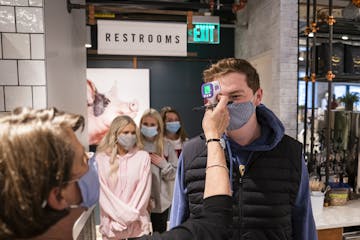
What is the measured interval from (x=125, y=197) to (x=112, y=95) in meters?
2.52

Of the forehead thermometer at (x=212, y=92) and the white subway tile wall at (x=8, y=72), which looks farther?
the white subway tile wall at (x=8, y=72)

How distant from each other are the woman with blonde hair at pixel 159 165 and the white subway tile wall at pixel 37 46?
4.64 ft

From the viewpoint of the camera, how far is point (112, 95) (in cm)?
471

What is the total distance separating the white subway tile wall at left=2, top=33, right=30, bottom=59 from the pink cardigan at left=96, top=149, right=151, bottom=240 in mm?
1125

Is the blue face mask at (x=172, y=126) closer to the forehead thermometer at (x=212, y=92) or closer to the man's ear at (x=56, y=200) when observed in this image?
the forehead thermometer at (x=212, y=92)

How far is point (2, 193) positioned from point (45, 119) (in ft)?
0.48

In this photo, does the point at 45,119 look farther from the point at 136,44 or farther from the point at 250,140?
the point at 136,44

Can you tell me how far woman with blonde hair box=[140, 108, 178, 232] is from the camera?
2838 millimetres

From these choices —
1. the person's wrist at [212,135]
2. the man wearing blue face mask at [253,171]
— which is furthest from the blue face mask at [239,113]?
the person's wrist at [212,135]

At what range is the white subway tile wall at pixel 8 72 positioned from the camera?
173 cm

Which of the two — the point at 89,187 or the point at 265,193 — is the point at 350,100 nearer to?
the point at 265,193

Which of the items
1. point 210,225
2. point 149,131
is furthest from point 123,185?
point 210,225

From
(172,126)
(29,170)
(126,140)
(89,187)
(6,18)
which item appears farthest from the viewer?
(172,126)

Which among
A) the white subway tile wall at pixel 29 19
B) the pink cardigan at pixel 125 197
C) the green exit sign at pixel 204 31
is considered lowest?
the pink cardigan at pixel 125 197
